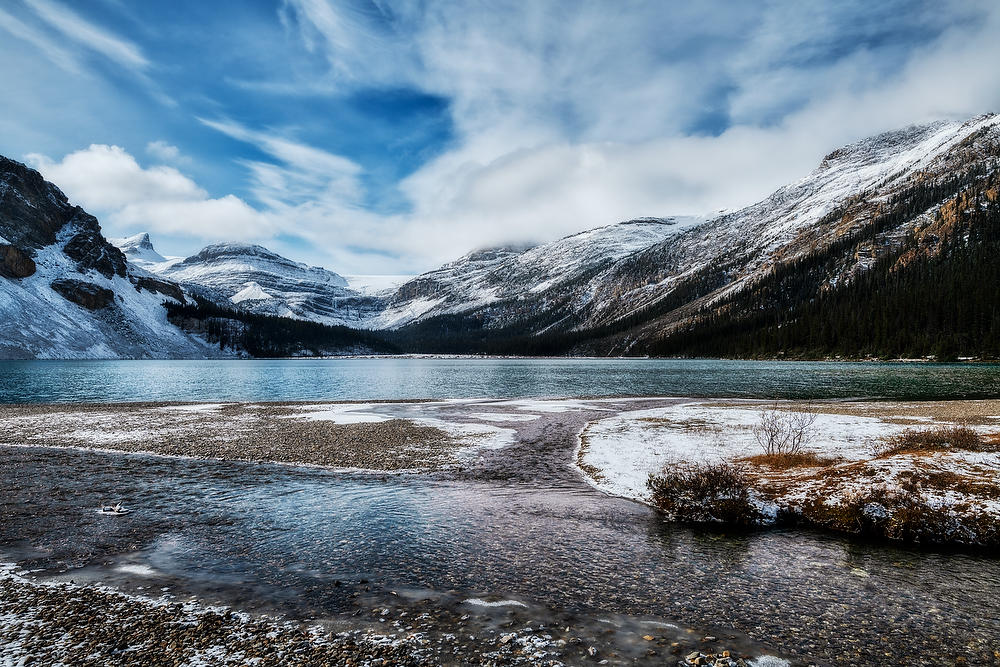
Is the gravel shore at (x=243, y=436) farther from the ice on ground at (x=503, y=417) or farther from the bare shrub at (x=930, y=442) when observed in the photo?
the bare shrub at (x=930, y=442)

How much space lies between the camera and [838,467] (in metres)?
17.3

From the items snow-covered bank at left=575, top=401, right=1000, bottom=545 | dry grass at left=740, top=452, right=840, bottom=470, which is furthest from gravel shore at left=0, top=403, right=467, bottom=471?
dry grass at left=740, top=452, right=840, bottom=470

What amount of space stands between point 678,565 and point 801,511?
569 cm

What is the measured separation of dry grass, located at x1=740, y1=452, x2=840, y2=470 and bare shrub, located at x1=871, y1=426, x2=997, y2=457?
6.78 ft

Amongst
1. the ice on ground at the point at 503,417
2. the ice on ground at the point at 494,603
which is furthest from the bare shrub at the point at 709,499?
the ice on ground at the point at 503,417

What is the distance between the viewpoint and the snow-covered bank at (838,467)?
13.6 metres

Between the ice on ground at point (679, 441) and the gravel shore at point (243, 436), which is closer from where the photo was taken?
the ice on ground at point (679, 441)

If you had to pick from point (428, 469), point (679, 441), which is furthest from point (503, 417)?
point (428, 469)

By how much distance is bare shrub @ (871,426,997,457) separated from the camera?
20.2m

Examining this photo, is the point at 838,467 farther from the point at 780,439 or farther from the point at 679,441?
the point at 679,441

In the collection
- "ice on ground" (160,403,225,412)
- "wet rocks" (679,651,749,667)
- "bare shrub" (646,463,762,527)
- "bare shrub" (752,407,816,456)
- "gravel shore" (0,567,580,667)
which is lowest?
"ice on ground" (160,403,225,412)

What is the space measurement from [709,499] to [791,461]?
719 centimetres

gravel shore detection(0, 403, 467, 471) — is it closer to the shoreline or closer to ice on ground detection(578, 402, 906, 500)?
the shoreline

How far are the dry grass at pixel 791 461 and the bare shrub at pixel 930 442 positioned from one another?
2.07 m
